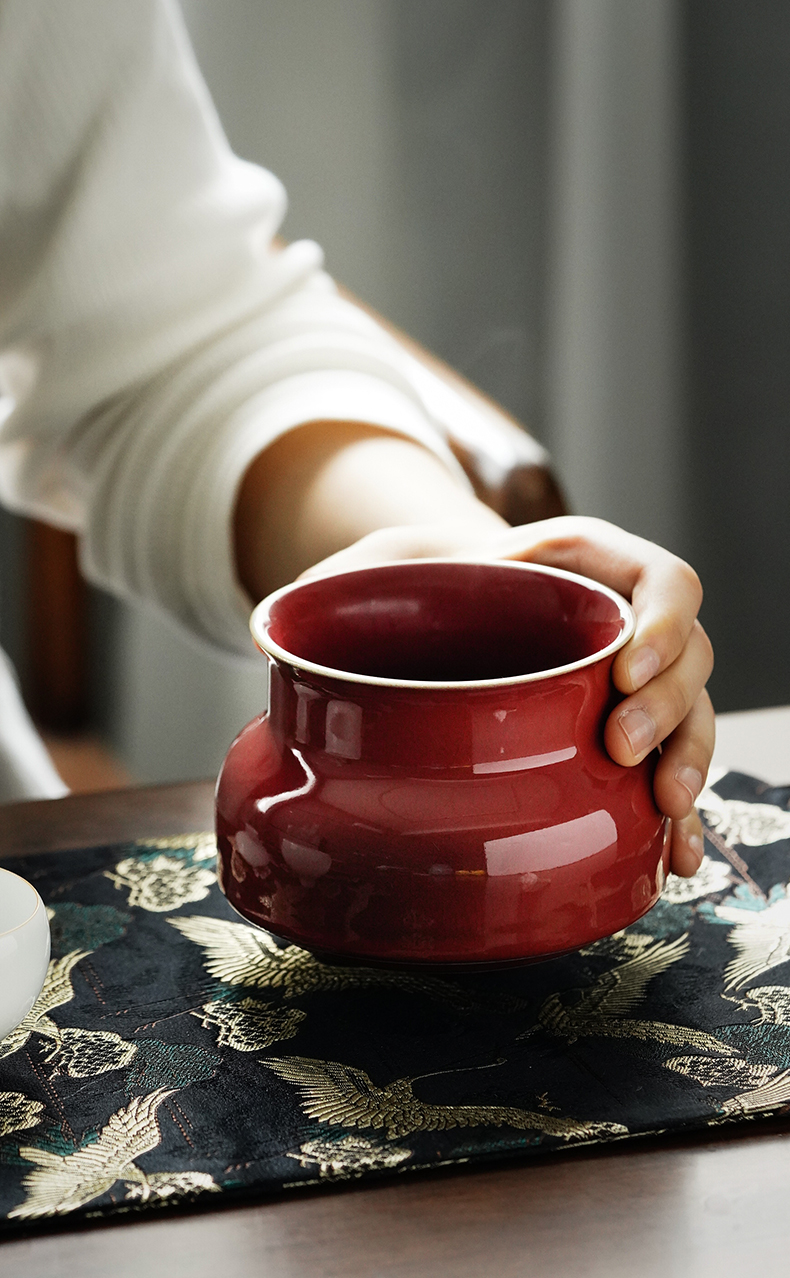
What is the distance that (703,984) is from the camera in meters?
0.38

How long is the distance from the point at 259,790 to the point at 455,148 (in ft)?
4.46

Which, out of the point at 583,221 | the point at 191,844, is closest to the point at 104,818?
the point at 191,844

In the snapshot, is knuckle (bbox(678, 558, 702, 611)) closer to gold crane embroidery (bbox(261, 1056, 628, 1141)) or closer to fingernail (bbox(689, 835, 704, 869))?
fingernail (bbox(689, 835, 704, 869))

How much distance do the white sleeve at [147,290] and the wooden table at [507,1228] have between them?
47 cm

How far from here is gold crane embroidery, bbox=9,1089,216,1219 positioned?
11.5 inches

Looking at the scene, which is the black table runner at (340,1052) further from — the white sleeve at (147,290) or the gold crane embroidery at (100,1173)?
the white sleeve at (147,290)

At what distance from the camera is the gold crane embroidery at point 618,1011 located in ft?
1.15

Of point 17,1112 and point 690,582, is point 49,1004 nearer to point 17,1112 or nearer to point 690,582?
point 17,1112

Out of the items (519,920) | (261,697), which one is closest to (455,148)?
(261,697)

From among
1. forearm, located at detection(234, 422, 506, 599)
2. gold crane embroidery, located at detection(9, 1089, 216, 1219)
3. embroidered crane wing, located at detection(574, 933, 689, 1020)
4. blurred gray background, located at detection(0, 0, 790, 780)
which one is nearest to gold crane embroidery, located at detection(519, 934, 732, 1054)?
embroidered crane wing, located at detection(574, 933, 689, 1020)

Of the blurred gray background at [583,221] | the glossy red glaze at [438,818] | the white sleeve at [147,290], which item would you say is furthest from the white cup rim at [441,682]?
the blurred gray background at [583,221]

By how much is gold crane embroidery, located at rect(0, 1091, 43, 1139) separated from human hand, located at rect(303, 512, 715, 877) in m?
0.18

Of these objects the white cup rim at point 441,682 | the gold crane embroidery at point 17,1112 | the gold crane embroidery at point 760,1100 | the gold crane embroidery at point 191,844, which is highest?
the white cup rim at point 441,682

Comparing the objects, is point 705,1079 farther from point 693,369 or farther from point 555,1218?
point 693,369
